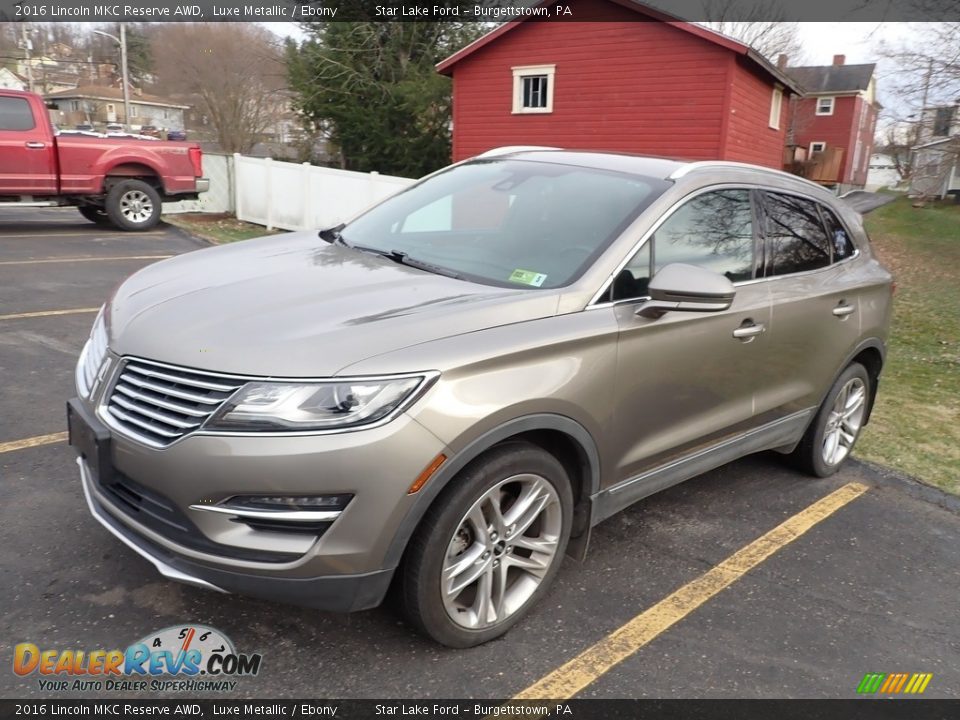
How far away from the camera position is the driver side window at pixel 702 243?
304 centimetres

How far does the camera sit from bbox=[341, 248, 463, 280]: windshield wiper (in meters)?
3.07

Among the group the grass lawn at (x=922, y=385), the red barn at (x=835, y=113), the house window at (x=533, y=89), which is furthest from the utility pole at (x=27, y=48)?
the grass lawn at (x=922, y=385)

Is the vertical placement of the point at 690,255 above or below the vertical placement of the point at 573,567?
above

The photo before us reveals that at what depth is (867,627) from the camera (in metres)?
3.05

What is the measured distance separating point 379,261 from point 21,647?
6.30ft

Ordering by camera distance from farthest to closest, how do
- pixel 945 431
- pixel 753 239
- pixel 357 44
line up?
pixel 357 44
pixel 945 431
pixel 753 239

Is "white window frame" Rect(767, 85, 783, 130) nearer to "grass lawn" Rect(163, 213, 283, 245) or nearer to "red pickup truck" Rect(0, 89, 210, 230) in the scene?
"grass lawn" Rect(163, 213, 283, 245)

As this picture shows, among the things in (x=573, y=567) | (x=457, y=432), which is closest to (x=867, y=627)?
(x=573, y=567)

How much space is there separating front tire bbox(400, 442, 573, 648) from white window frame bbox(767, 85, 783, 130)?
806 inches

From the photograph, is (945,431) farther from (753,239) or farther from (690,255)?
(690,255)

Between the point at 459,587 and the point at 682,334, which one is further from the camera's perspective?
the point at 682,334

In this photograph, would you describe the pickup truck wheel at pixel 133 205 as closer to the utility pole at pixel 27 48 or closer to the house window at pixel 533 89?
the house window at pixel 533 89

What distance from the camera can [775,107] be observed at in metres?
21.1
